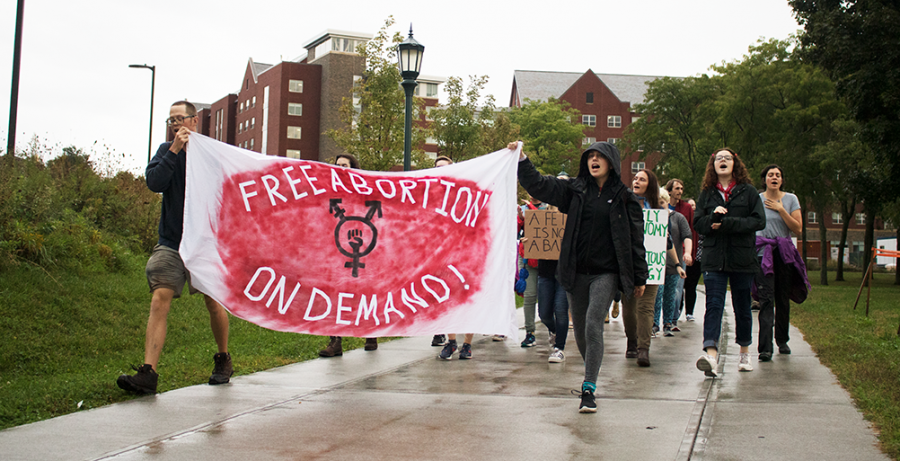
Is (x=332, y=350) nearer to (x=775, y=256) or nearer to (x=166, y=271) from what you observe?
(x=166, y=271)

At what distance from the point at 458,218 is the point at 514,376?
5.46ft

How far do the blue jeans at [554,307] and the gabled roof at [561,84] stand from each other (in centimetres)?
8853

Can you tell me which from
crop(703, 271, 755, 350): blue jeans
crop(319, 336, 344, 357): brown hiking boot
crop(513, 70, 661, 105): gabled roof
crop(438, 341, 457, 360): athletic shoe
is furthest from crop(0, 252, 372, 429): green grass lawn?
crop(513, 70, 661, 105): gabled roof

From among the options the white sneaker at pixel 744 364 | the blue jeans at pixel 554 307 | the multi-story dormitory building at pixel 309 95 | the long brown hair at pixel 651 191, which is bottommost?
the white sneaker at pixel 744 364

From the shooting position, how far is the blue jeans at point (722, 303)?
292 inches

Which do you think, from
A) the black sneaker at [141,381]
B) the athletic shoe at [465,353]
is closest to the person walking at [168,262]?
the black sneaker at [141,381]

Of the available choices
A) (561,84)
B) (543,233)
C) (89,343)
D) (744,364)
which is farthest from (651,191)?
(561,84)

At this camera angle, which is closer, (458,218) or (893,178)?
(458,218)

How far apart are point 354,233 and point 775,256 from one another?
4601 millimetres

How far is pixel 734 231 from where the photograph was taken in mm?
7527

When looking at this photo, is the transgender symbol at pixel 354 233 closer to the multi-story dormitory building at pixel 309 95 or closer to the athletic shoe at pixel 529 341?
the athletic shoe at pixel 529 341

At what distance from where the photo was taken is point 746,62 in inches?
1566

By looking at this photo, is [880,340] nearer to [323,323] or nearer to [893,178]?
[323,323]

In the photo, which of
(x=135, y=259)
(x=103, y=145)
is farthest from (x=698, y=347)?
(x=103, y=145)
